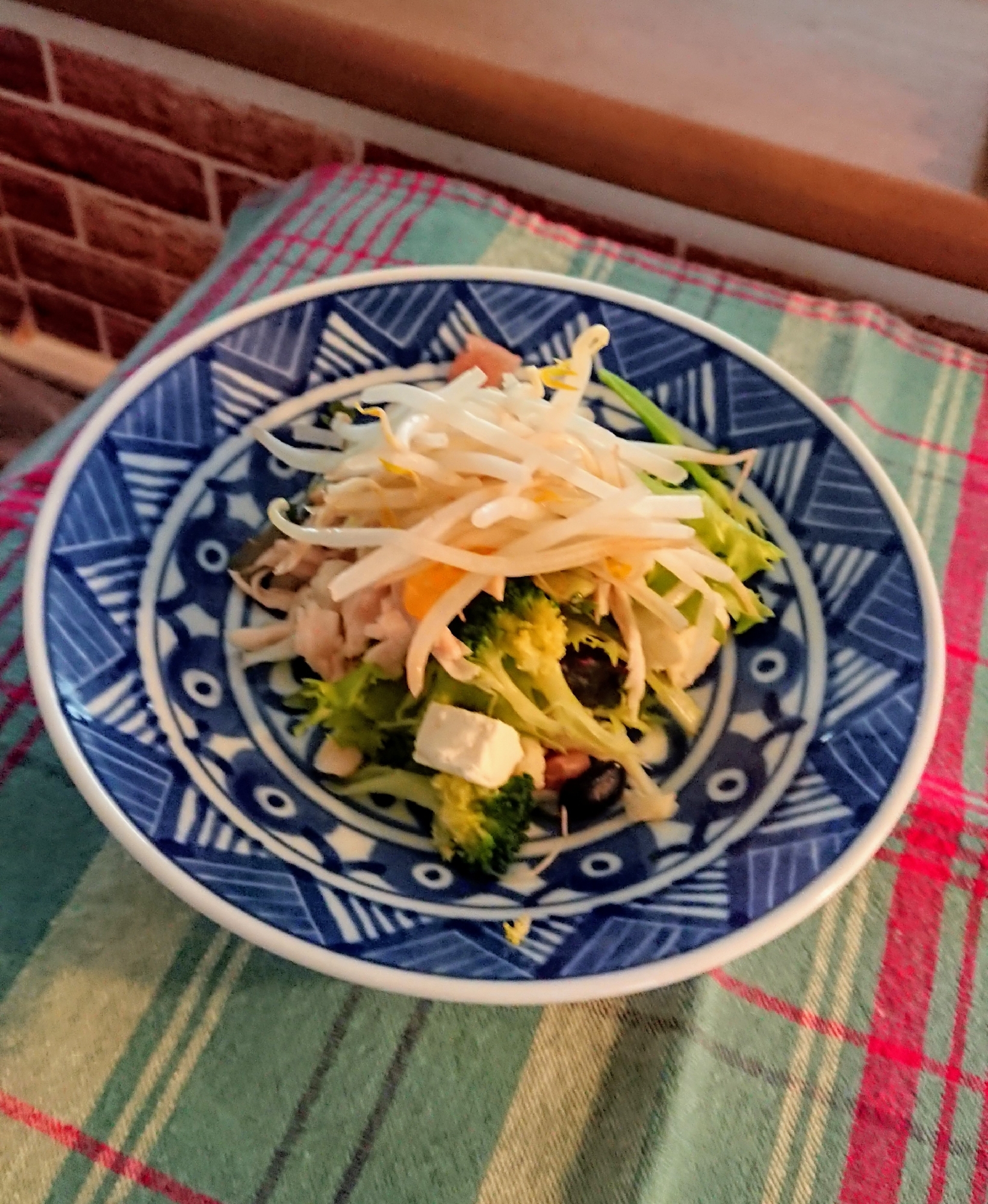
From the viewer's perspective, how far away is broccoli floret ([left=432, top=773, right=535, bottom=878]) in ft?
2.20

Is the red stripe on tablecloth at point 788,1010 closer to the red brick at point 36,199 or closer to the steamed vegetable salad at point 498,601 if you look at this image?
the steamed vegetable salad at point 498,601

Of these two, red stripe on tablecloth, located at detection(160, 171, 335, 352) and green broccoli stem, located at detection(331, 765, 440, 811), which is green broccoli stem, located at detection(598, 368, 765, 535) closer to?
green broccoli stem, located at detection(331, 765, 440, 811)

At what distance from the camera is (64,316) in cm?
204

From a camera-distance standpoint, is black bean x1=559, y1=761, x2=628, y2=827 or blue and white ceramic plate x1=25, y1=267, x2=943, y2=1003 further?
black bean x1=559, y1=761, x2=628, y2=827

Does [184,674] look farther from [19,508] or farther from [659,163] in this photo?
[659,163]

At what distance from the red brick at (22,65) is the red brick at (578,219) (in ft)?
2.28

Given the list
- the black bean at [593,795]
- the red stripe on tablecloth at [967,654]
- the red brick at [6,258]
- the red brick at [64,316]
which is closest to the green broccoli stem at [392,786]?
the black bean at [593,795]

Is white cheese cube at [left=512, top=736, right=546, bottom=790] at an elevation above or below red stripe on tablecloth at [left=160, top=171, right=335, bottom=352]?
below

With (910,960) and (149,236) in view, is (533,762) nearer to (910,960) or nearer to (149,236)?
(910,960)

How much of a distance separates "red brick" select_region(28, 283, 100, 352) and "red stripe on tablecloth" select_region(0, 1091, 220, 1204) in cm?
169

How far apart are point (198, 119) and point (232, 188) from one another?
11 cm

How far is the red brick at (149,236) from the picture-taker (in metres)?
1.74

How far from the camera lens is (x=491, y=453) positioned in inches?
31.0

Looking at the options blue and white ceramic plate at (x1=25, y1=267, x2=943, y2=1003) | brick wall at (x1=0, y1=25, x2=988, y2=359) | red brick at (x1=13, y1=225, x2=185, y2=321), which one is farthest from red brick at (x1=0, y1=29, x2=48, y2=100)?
blue and white ceramic plate at (x1=25, y1=267, x2=943, y2=1003)
